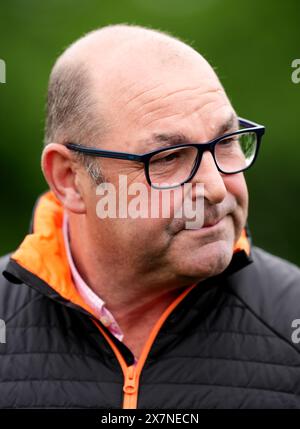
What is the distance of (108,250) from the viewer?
7.93 feet

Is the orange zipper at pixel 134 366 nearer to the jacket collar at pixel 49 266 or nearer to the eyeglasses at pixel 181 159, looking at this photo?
the jacket collar at pixel 49 266

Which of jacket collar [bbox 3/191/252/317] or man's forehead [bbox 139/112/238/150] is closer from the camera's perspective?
man's forehead [bbox 139/112/238/150]

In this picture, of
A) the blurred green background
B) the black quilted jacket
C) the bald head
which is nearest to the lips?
the black quilted jacket

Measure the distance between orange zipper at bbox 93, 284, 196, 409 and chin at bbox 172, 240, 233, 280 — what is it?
0.57 feet

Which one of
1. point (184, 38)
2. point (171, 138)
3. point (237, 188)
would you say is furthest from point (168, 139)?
point (184, 38)

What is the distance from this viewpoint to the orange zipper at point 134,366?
2242 millimetres

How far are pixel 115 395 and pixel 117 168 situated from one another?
32.2 inches

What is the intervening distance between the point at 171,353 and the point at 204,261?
1.21 ft

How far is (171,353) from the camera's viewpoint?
2.33 meters

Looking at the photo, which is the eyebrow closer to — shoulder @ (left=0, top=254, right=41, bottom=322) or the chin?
the chin

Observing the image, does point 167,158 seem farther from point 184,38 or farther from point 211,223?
point 184,38

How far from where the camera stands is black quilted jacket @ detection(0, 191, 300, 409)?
227 cm

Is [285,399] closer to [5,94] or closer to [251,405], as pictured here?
[251,405]

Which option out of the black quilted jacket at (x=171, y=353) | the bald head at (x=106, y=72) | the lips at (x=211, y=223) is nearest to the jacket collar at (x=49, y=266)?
the black quilted jacket at (x=171, y=353)
